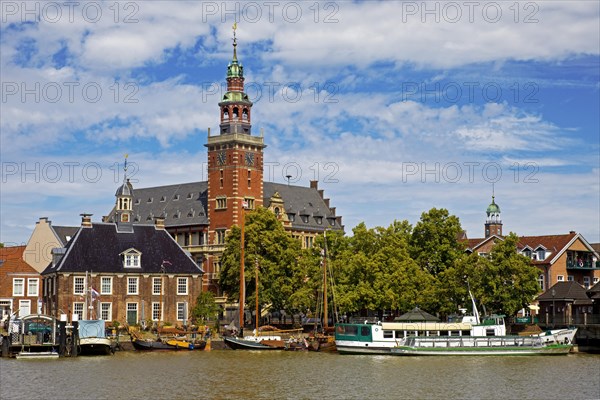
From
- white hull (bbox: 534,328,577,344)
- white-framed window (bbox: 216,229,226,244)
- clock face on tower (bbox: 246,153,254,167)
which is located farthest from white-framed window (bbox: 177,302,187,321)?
white hull (bbox: 534,328,577,344)

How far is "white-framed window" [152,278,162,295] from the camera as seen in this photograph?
374 ft

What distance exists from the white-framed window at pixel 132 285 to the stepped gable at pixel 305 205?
37911mm

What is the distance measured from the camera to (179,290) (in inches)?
4564

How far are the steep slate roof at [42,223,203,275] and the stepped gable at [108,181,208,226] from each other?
2502cm

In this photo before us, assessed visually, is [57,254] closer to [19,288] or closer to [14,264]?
[19,288]

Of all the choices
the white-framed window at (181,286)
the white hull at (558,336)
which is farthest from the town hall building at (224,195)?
the white hull at (558,336)

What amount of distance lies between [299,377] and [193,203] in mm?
83712

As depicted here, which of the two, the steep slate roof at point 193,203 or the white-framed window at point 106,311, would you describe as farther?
the steep slate roof at point 193,203

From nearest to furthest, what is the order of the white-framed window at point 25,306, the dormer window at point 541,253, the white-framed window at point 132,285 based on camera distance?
the white-framed window at point 132,285 < the dormer window at point 541,253 < the white-framed window at point 25,306

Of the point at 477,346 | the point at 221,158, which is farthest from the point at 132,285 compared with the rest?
the point at 477,346

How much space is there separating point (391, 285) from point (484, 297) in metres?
9.77

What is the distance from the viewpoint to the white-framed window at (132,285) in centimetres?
11225

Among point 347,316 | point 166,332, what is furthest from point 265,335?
point 347,316

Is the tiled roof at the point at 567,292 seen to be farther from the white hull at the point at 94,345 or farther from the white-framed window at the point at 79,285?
the white-framed window at the point at 79,285
